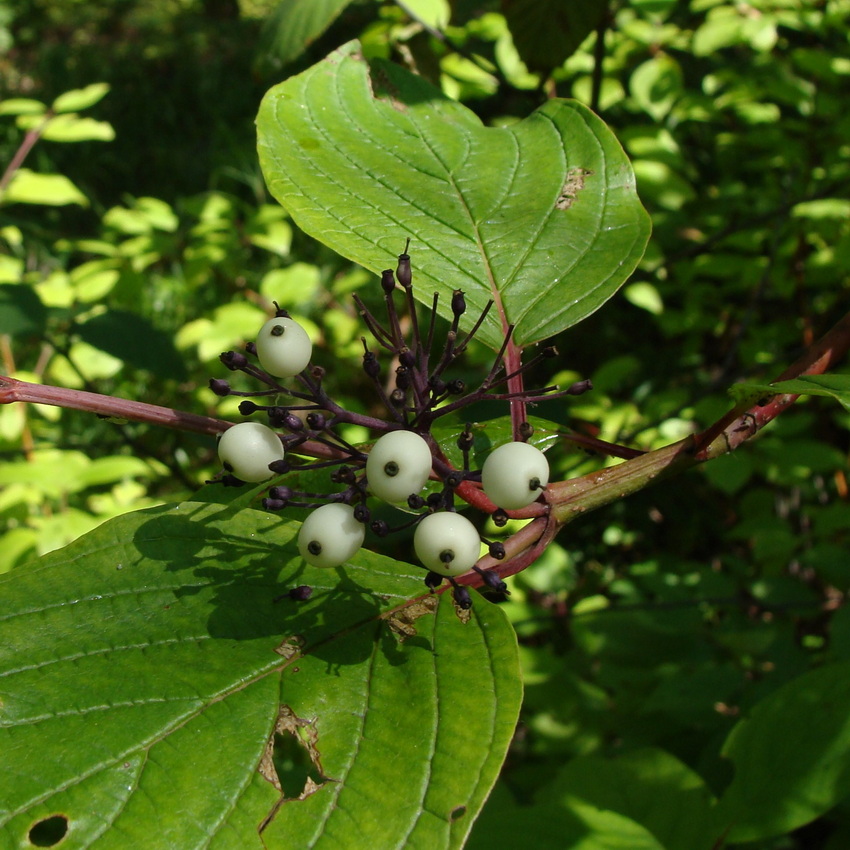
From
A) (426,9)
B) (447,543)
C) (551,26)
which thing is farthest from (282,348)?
(426,9)

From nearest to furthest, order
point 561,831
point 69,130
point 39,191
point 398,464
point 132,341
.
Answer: point 398,464
point 561,831
point 132,341
point 39,191
point 69,130

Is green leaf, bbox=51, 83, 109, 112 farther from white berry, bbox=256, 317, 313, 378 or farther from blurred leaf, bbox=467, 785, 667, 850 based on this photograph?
blurred leaf, bbox=467, 785, 667, 850

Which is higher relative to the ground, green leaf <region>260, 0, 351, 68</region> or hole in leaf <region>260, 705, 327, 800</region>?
green leaf <region>260, 0, 351, 68</region>

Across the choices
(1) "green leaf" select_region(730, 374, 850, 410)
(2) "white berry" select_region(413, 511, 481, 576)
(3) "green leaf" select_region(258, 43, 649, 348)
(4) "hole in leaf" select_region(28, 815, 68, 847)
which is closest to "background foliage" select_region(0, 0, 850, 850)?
(3) "green leaf" select_region(258, 43, 649, 348)

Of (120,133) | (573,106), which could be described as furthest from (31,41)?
(573,106)

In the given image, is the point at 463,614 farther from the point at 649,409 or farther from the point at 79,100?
the point at 79,100

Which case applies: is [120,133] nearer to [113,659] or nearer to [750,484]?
[750,484]
